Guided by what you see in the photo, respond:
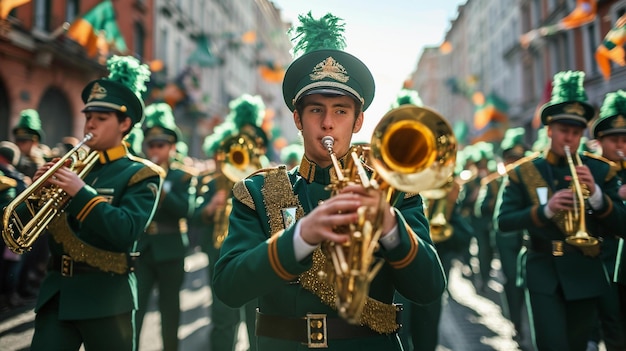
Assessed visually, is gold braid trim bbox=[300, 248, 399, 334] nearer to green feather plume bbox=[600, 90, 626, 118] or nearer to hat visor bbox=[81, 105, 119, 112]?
hat visor bbox=[81, 105, 119, 112]

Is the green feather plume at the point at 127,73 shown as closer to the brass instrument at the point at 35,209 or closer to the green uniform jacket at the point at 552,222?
the brass instrument at the point at 35,209

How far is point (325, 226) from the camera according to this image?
182cm

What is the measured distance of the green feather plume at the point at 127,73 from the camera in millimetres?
4184

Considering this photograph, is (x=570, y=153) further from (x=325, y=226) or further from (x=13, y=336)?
(x=13, y=336)

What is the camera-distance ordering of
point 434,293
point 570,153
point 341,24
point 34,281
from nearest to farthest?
1. point 434,293
2. point 341,24
3. point 570,153
4. point 34,281

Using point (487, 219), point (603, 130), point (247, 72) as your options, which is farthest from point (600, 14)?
point (247, 72)

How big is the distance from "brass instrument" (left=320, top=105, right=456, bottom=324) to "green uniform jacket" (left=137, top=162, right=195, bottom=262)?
413cm

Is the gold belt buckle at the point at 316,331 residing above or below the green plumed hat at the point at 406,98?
below

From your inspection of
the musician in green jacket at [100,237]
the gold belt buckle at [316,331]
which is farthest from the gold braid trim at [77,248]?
the gold belt buckle at [316,331]

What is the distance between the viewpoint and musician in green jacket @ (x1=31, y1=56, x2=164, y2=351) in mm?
3365

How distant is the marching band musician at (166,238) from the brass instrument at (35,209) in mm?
1836

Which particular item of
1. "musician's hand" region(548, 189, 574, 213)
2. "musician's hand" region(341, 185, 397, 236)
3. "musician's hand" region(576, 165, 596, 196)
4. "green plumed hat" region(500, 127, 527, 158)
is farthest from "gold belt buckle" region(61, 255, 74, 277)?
"green plumed hat" region(500, 127, 527, 158)

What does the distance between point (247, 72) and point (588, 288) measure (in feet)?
156

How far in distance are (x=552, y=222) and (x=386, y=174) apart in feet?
9.96
